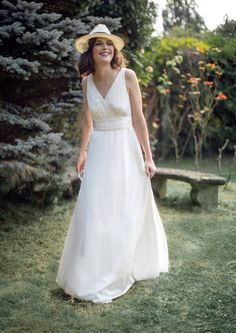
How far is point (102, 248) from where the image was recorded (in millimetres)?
3068

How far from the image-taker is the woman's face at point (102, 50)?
320cm

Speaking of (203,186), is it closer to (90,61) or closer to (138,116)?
(138,116)

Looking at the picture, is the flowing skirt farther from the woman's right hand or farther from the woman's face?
the woman's face

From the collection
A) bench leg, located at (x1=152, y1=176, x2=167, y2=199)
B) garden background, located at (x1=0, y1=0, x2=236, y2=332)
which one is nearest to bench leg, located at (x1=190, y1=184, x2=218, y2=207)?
garden background, located at (x1=0, y1=0, x2=236, y2=332)

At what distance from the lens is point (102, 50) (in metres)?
3.20

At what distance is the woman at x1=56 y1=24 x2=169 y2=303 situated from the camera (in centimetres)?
305

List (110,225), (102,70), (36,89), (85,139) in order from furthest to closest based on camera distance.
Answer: (36,89), (85,139), (102,70), (110,225)

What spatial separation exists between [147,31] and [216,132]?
3.44m

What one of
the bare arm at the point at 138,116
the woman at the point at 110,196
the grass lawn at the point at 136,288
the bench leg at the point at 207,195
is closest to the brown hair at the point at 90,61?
the woman at the point at 110,196

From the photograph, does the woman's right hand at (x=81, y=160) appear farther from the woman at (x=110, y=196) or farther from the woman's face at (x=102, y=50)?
the woman's face at (x=102, y=50)

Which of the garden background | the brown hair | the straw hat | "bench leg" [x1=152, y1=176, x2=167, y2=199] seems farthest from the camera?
"bench leg" [x1=152, y1=176, x2=167, y2=199]

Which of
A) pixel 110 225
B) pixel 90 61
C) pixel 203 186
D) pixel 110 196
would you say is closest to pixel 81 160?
pixel 110 196

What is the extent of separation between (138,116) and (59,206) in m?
2.59

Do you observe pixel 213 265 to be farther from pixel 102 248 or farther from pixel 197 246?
pixel 102 248
